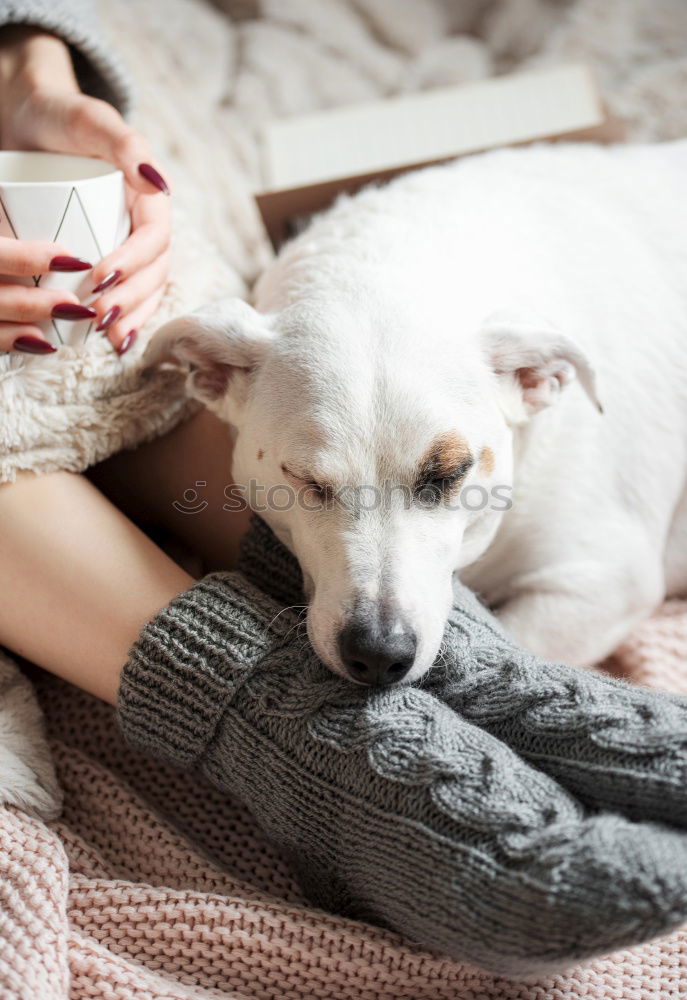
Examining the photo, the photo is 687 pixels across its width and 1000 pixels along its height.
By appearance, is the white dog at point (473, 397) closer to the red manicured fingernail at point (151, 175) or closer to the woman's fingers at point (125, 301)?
the woman's fingers at point (125, 301)

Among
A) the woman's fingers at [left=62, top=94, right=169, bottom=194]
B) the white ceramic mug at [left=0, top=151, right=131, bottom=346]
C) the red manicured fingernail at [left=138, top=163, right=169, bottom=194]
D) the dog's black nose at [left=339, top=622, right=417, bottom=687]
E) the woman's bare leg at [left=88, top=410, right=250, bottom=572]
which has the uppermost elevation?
the woman's fingers at [left=62, top=94, right=169, bottom=194]

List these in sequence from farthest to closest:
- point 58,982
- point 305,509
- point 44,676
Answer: point 44,676 < point 305,509 < point 58,982

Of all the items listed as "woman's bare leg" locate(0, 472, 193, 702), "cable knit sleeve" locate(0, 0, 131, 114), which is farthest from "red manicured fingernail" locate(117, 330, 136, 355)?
"cable knit sleeve" locate(0, 0, 131, 114)

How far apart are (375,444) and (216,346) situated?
1.09ft

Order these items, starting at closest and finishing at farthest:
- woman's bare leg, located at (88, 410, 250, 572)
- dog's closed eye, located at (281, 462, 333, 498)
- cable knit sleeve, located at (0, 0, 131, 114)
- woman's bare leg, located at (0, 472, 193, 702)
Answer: dog's closed eye, located at (281, 462, 333, 498) → woman's bare leg, located at (0, 472, 193, 702) → woman's bare leg, located at (88, 410, 250, 572) → cable knit sleeve, located at (0, 0, 131, 114)

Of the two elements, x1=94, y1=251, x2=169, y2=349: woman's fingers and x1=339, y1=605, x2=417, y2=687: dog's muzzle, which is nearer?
x1=339, y1=605, x2=417, y2=687: dog's muzzle

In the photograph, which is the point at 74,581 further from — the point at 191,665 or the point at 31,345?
the point at 31,345

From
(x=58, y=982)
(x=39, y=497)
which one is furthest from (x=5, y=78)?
(x=58, y=982)

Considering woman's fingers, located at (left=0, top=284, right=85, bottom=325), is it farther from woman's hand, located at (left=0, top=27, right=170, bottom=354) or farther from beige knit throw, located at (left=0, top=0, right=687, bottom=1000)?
beige knit throw, located at (left=0, top=0, right=687, bottom=1000)

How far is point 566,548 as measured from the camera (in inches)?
63.2

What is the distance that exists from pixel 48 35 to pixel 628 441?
4.76 feet

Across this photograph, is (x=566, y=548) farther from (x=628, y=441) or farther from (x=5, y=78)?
(x=5, y=78)

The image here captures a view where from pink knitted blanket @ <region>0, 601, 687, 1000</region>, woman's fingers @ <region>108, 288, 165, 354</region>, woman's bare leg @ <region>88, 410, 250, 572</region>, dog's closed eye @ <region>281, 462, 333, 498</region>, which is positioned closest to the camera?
pink knitted blanket @ <region>0, 601, 687, 1000</region>

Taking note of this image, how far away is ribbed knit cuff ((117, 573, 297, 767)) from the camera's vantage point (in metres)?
1.30
